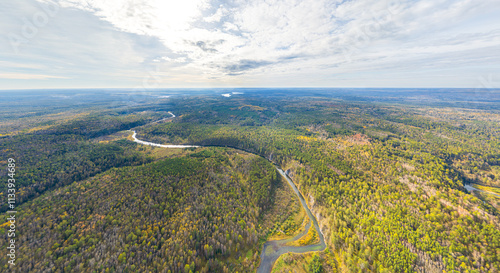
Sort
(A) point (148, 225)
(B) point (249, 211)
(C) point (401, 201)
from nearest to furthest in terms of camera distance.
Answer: (A) point (148, 225), (C) point (401, 201), (B) point (249, 211)

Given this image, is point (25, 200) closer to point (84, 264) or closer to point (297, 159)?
point (84, 264)

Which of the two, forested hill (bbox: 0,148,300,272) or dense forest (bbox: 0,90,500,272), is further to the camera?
dense forest (bbox: 0,90,500,272)

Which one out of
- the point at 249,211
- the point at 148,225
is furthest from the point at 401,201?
the point at 148,225

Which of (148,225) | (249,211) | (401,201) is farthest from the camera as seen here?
(249,211)

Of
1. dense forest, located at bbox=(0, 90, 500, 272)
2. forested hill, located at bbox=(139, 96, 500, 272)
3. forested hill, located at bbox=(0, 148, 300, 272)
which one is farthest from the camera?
dense forest, located at bbox=(0, 90, 500, 272)

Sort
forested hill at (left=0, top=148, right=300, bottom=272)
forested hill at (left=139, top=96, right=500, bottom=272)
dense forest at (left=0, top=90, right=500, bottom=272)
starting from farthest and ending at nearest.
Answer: dense forest at (left=0, top=90, right=500, bottom=272) < forested hill at (left=139, top=96, right=500, bottom=272) < forested hill at (left=0, top=148, right=300, bottom=272)

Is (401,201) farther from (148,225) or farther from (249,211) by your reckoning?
(148,225)

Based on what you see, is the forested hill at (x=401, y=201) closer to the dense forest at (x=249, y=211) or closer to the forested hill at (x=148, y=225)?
the dense forest at (x=249, y=211)

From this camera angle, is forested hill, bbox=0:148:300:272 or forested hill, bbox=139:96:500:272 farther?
forested hill, bbox=139:96:500:272

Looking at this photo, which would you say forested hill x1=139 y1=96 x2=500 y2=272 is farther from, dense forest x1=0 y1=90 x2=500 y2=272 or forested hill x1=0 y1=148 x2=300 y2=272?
forested hill x1=0 y1=148 x2=300 y2=272

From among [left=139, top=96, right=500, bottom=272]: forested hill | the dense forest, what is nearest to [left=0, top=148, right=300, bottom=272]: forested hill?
the dense forest

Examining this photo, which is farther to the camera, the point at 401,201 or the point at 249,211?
the point at 249,211
